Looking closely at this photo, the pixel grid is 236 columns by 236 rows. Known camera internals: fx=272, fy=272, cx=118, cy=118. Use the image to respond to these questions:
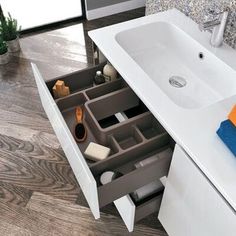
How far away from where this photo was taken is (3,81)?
226 cm

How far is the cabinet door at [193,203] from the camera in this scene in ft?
2.58

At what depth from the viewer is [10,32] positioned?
7.80 ft

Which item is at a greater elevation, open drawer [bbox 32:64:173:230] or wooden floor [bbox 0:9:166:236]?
open drawer [bbox 32:64:173:230]

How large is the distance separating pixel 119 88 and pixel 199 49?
15.3 inches

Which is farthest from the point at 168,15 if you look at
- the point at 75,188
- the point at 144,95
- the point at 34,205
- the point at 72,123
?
the point at 34,205

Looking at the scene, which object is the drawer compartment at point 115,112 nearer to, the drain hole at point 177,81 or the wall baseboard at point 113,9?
the drain hole at point 177,81

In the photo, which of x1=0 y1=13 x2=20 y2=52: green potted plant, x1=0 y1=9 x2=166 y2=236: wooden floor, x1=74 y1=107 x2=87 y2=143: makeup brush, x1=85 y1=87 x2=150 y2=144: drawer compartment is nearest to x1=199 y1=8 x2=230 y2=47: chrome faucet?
x1=85 y1=87 x2=150 y2=144: drawer compartment

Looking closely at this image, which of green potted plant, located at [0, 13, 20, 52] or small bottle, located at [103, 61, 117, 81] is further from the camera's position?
green potted plant, located at [0, 13, 20, 52]

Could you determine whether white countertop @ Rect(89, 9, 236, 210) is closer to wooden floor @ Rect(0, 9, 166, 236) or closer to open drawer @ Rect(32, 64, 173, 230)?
open drawer @ Rect(32, 64, 173, 230)

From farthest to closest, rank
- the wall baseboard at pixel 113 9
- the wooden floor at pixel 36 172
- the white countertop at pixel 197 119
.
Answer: the wall baseboard at pixel 113 9, the wooden floor at pixel 36 172, the white countertop at pixel 197 119

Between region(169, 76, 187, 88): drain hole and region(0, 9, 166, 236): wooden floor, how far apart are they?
0.73m

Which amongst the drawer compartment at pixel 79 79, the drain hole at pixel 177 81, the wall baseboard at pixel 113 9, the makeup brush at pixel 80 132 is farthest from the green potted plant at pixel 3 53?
the drain hole at pixel 177 81

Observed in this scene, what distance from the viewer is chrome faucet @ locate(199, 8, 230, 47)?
105cm

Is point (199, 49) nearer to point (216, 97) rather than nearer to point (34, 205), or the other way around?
point (216, 97)
